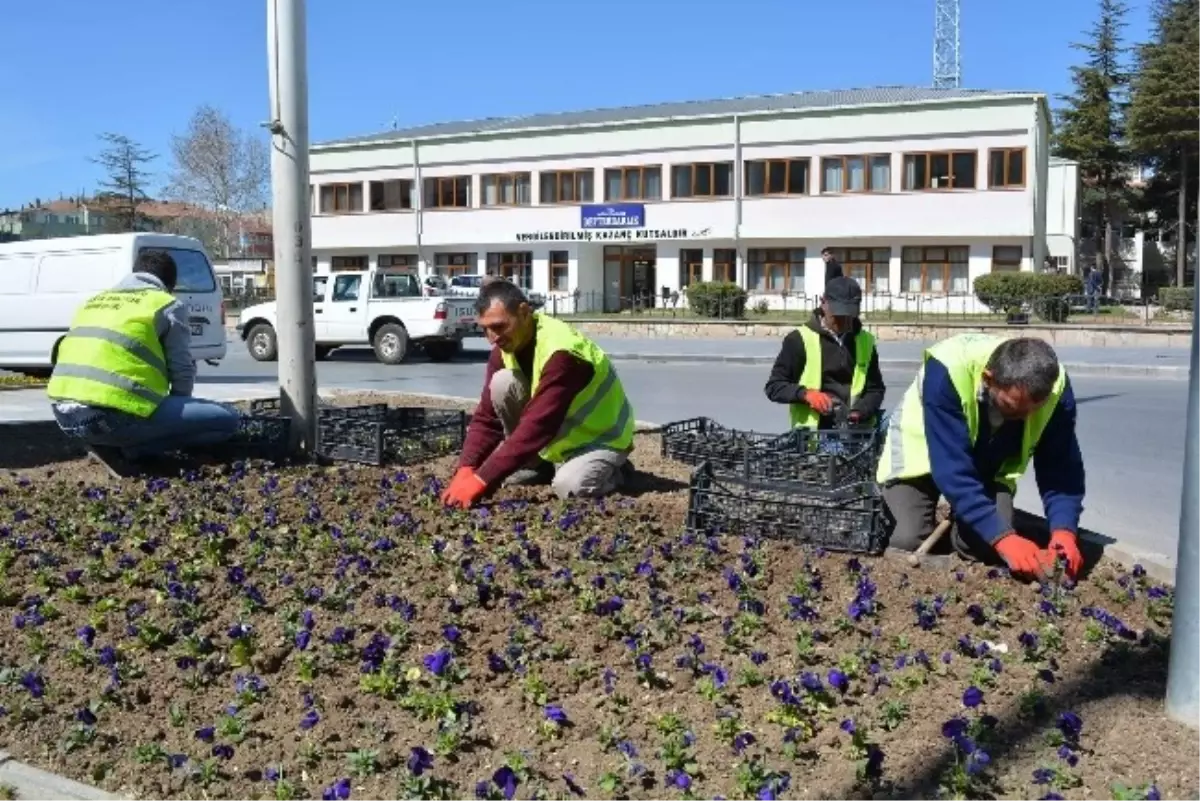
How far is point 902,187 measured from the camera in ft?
126

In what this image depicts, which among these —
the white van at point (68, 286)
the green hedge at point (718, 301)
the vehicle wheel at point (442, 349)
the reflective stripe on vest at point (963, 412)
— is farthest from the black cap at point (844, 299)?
the green hedge at point (718, 301)

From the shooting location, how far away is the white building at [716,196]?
123 feet

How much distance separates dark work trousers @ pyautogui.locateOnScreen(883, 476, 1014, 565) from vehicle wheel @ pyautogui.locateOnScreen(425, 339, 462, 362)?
54.3 feet

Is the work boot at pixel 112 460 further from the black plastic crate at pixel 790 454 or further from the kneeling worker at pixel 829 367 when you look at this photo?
the kneeling worker at pixel 829 367

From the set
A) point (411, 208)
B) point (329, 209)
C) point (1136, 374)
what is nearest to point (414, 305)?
point (1136, 374)

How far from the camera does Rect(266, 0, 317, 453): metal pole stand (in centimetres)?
743

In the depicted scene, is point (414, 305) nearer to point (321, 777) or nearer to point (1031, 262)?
point (321, 777)

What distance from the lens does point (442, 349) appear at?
2131cm

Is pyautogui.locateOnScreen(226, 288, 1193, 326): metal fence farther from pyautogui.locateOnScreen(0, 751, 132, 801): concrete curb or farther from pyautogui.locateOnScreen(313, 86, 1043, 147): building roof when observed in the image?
pyautogui.locateOnScreen(0, 751, 132, 801): concrete curb

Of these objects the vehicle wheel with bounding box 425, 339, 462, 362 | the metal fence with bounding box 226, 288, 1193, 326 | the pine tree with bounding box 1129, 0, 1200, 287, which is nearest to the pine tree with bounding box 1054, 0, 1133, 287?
the pine tree with bounding box 1129, 0, 1200, 287

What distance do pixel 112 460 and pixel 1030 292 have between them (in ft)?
86.3

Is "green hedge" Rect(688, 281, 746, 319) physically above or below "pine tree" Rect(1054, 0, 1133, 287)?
below

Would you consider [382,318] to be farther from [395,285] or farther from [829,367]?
[829,367]

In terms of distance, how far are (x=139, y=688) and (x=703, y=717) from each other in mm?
1897
